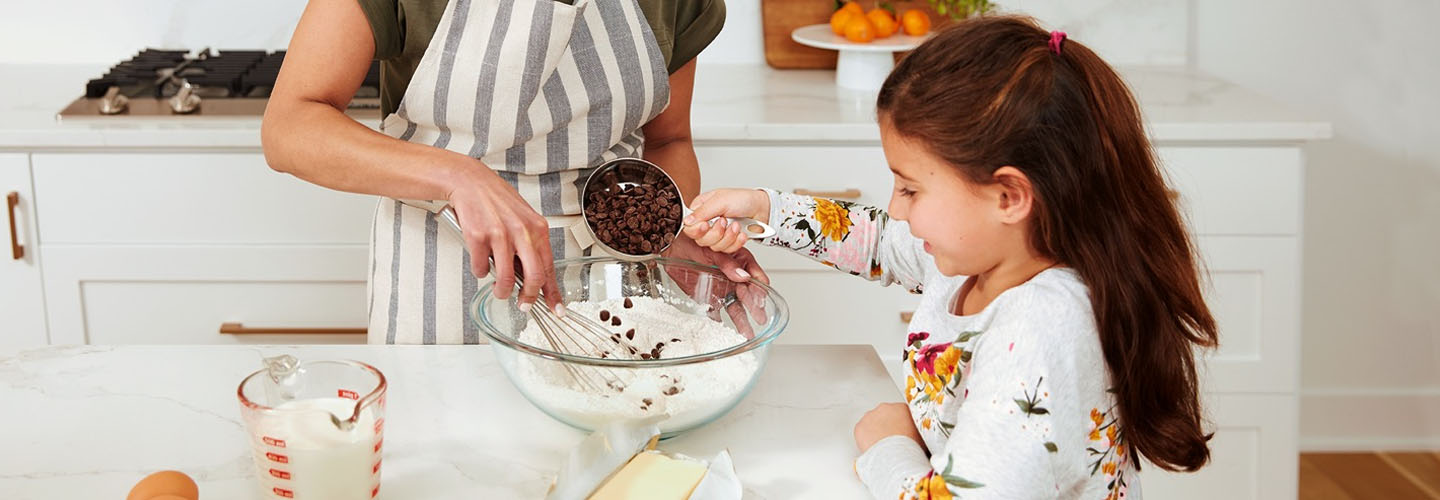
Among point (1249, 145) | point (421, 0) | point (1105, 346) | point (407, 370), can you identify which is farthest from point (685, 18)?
point (1249, 145)

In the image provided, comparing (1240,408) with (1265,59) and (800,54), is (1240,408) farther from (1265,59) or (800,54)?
(800,54)

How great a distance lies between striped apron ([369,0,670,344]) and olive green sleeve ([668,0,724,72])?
7 centimetres

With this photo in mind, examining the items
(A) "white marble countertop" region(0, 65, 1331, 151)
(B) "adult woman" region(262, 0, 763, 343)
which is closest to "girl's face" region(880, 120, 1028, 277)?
(B) "adult woman" region(262, 0, 763, 343)

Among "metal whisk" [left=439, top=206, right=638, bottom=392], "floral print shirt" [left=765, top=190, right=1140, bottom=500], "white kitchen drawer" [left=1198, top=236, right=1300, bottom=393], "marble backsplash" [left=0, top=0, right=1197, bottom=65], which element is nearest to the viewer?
"floral print shirt" [left=765, top=190, right=1140, bottom=500]

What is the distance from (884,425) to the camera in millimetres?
1013

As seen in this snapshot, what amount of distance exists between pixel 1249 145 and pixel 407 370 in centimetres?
150

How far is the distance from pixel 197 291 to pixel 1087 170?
1.67 meters

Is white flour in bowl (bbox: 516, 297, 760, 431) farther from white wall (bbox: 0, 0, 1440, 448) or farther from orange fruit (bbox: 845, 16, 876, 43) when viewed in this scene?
white wall (bbox: 0, 0, 1440, 448)

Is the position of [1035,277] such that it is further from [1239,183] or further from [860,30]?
[860,30]

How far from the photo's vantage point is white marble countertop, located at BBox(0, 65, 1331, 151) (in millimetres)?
2020

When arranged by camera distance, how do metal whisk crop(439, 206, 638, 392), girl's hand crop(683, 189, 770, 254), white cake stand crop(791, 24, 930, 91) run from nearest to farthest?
1. metal whisk crop(439, 206, 638, 392)
2. girl's hand crop(683, 189, 770, 254)
3. white cake stand crop(791, 24, 930, 91)

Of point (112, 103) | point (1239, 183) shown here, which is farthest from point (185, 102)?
point (1239, 183)

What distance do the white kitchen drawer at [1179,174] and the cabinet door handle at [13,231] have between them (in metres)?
1.10

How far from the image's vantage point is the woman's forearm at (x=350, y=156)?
1.12 m
